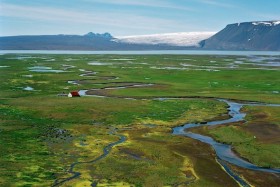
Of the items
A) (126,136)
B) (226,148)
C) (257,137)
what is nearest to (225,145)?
(226,148)

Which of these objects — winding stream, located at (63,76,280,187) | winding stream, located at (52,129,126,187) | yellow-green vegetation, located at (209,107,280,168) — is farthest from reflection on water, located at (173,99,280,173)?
winding stream, located at (52,129,126,187)

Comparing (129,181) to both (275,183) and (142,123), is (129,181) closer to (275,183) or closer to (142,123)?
(275,183)

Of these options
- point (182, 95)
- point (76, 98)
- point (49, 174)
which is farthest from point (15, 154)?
point (182, 95)

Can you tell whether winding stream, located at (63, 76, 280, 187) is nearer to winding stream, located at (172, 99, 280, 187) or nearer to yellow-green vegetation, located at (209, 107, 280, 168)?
winding stream, located at (172, 99, 280, 187)

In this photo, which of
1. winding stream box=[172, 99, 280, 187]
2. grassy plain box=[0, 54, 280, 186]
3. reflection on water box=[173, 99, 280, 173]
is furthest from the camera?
reflection on water box=[173, 99, 280, 173]

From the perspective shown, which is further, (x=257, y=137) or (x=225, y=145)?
(x=257, y=137)

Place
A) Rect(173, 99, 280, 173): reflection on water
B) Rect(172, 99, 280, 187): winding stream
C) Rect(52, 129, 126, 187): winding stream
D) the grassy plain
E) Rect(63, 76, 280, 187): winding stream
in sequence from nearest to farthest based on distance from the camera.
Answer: Rect(52, 129, 126, 187): winding stream < the grassy plain < Rect(63, 76, 280, 187): winding stream < Rect(172, 99, 280, 187): winding stream < Rect(173, 99, 280, 173): reflection on water

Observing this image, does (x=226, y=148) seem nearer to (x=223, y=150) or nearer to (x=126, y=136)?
(x=223, y=150)

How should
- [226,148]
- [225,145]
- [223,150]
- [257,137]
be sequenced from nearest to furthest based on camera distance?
[223,150]
[226,148]
[225,145]
[257,137]

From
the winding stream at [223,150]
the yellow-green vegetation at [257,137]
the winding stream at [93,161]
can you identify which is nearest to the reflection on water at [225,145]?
the winding stream at [223,150]

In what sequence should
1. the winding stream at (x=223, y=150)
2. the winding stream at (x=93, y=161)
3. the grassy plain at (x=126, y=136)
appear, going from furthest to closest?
the winding stream at (x=223, y=150) < the grassy plain at (x=126, y=136) < the winding stream at (x=93, y=161)

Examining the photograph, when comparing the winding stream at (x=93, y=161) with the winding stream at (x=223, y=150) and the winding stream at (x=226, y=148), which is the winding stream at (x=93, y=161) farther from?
the winding stream at (x=226, y=148)

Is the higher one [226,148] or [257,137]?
[257,137]
